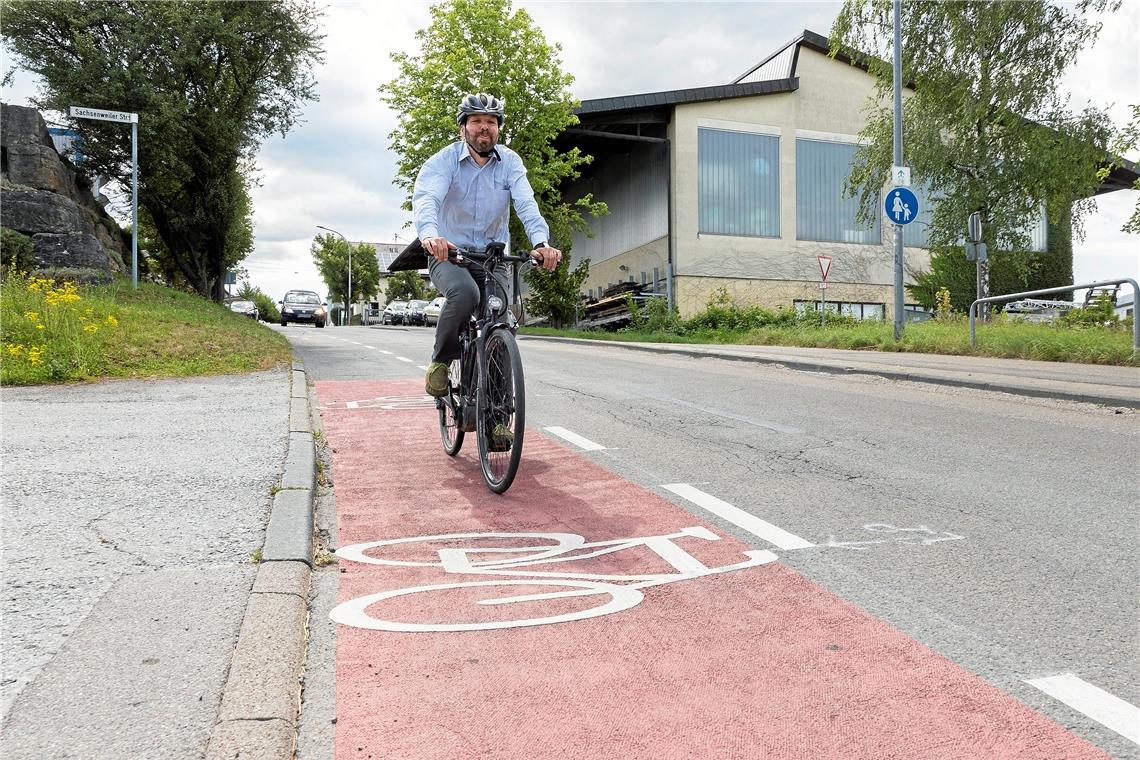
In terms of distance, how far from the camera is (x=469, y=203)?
5.41 meters

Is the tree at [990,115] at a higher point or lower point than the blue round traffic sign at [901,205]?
higher

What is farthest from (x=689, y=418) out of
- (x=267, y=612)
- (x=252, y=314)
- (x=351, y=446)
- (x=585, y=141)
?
(x=252, y=314)

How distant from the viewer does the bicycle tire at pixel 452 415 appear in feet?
18.5

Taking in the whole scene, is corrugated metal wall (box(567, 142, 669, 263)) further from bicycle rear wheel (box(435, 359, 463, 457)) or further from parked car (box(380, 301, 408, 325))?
bicycle rear wheel (box(435, 359, 463, 457))

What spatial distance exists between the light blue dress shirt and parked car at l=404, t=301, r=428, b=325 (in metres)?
49.1

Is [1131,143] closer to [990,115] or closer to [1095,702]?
[990,115]

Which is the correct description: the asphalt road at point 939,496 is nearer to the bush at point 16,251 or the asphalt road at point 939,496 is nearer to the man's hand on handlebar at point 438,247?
the man's hand on handlebar at point 438,247

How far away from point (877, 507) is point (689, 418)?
3422 mm

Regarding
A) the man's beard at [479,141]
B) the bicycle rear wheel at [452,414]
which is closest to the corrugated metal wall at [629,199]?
the bicycle rear wheel at [452,414]

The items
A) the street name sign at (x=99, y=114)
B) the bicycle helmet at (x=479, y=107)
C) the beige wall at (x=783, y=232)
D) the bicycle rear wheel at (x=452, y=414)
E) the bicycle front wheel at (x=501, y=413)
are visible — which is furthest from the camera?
the beige wall at (x=783, y=232)

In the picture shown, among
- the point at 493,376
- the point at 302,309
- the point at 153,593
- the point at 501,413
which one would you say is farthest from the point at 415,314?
the point at 153,593

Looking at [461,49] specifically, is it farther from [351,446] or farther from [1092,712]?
[1092,712]

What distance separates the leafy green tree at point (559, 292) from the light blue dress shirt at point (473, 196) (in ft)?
84.4

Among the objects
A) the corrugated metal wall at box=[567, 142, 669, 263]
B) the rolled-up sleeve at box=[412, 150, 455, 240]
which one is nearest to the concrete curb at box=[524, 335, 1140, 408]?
the rolled-up sleeve at box=[412, 150, 455, 240]
